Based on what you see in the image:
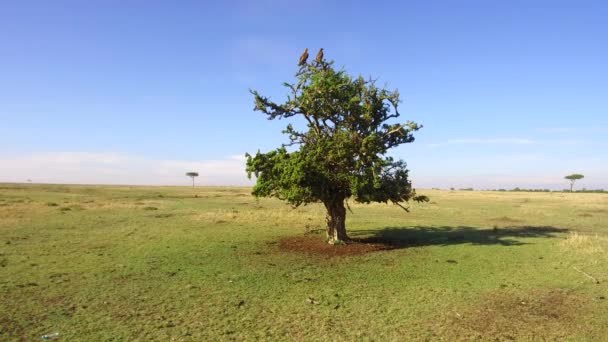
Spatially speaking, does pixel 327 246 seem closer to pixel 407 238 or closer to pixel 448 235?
pixel 407 238

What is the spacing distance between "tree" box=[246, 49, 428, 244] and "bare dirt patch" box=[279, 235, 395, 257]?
80 cm

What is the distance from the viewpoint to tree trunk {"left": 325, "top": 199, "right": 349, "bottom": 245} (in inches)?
778

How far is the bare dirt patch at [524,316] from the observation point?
30.6ft

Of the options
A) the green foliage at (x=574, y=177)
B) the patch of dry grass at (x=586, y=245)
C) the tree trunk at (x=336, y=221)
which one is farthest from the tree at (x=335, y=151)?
the green foliage at (x=574, y=177)

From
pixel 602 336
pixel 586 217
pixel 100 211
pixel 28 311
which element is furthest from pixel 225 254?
pixel 586 217

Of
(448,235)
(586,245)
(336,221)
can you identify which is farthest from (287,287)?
(586,245)

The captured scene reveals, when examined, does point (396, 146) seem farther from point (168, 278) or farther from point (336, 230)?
point (168, 278)

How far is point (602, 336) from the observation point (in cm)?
914

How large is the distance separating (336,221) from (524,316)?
10361 mm

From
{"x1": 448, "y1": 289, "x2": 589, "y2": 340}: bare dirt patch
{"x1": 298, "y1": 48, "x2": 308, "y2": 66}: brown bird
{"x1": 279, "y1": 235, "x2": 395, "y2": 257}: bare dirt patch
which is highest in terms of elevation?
{"x1": 298, "y1": 48, "x2": 308, "y2": 66}: brown bird

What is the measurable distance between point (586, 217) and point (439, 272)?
26174 millimetres

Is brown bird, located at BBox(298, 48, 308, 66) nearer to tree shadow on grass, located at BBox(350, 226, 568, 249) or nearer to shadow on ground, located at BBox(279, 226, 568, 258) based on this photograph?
shadow on ground, located at BBox(279, 226, 568, 258)

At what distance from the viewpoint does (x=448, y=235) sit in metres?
23.4

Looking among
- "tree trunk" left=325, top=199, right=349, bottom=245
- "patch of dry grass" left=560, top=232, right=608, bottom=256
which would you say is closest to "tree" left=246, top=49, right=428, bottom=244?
"tree trunk" left=325, top=199, right=349, bottom=245
